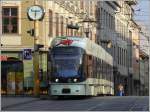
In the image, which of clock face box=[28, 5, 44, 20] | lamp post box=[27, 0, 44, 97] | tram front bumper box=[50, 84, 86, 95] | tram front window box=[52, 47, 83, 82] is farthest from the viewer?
clock face box=[28, 5, 44, 20]

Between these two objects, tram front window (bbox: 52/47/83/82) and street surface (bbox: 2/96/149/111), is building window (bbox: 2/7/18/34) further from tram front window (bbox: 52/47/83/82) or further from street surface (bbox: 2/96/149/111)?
street surface (bbox: 2/96/149/111)

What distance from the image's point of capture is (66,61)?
39.1 meters

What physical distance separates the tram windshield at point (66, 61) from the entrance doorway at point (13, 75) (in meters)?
13.6

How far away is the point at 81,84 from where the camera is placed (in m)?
39.4

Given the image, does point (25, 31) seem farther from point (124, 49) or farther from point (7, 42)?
point (124, 49)

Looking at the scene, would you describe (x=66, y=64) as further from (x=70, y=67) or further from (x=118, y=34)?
(x=118, y=34)

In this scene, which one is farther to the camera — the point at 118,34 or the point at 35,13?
the point at 118,34

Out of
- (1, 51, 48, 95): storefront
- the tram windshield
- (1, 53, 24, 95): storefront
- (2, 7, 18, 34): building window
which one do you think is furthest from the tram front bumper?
(2, 7, 18, 34): building window

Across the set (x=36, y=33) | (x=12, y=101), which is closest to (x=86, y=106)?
(x=12, y=101)

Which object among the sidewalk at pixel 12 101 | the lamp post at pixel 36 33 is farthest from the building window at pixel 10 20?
the sidewalk at pixel 12 101

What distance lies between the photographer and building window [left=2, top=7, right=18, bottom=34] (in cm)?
5256

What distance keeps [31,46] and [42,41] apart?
97cm

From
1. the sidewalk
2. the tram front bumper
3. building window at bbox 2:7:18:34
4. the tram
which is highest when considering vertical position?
building window at bbox 2:7:18:34

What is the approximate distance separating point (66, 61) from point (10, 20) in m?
14.9
